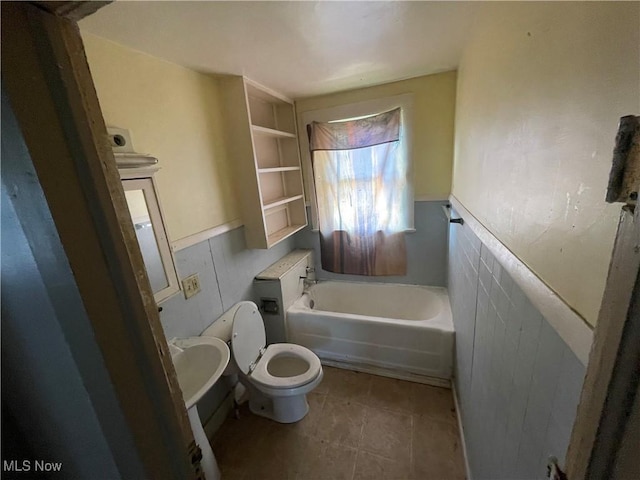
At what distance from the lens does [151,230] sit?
1.21 meters

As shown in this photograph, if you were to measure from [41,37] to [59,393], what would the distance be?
1.64 feet

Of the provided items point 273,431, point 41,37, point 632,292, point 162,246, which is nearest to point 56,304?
point 41,37

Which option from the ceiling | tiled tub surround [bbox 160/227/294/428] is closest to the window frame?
the ceiling

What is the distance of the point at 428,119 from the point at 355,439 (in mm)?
2356

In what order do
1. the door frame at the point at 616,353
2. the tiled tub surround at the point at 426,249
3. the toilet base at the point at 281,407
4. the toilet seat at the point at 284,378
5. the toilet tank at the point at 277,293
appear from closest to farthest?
the door frame at the point at 616,353 < the toilet seat at the point at 284,378 < the toilet base at the point at 281,407 < the toilet tank at the point at 277,293 < the tiled tub surround at the point at 426,249

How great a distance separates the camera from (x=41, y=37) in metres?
0.30

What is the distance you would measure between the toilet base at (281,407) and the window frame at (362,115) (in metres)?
1.64

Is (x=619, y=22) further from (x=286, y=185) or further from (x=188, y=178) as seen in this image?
(x=286, y=185)

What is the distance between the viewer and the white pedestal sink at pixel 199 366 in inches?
46.9

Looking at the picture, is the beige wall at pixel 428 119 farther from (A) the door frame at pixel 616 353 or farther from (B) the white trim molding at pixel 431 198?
(A) the door frame at pixel 616 353

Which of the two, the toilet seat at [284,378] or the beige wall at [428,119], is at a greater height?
the beige wall at [428,119]

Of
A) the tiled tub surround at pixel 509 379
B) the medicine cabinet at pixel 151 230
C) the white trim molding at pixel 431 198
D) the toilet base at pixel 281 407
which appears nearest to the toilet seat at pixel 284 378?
the toilet base at pixel 281 407

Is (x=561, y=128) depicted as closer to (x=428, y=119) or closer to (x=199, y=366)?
(x=199, y=366)

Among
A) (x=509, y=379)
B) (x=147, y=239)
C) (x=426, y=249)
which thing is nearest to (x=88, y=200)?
(x=147, y=239)
